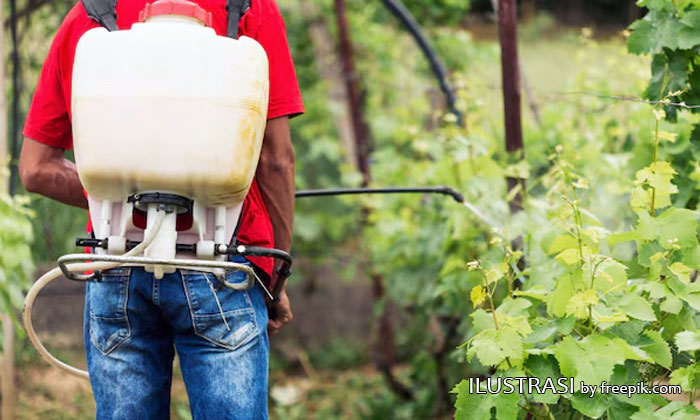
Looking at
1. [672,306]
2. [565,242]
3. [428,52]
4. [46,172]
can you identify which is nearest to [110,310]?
[46,172]

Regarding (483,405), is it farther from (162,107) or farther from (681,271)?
(162,107)

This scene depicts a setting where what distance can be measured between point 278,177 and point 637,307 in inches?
31.8

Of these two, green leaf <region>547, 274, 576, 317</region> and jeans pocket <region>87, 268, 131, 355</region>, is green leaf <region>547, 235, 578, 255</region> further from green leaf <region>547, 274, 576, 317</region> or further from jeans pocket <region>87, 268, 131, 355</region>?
jeans pocket <region>87, 268, 131, 355</region>

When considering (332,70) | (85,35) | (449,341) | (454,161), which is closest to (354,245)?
(332,70)

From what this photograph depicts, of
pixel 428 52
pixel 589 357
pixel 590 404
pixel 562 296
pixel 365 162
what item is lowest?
pixel 590 404

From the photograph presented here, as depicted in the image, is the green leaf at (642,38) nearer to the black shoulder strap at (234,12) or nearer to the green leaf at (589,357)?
the green leaf at (589,357)

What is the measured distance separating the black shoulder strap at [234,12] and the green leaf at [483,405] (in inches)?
34.0

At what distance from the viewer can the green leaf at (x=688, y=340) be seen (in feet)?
6.17

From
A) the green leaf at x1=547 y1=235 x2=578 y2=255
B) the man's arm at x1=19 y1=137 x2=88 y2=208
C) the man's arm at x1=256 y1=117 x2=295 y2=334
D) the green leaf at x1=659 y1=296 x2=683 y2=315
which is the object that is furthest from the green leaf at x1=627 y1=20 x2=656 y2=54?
the man's arm at x1=19 y1=137 x2=88 y2=208

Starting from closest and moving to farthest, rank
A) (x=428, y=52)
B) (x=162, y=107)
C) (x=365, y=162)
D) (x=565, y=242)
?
(x=162, y=107) < (x=565, y=242) < (x=428, y=52) < (x=365, y=162)

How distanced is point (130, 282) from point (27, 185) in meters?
0.36

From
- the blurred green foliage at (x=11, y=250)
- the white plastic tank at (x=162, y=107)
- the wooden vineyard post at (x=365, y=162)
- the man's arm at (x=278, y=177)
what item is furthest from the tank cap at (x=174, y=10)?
the wooden vineyard post at (x=365, y=162)

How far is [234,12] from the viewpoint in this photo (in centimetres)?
188

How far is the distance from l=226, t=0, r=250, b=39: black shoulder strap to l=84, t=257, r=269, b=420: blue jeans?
18.8 inches
